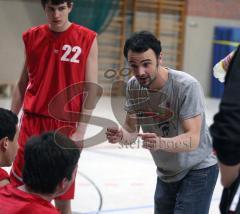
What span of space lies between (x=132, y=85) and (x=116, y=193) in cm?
188

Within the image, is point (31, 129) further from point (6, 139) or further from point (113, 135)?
point (113, 135)

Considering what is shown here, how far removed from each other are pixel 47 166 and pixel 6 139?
1.61ft

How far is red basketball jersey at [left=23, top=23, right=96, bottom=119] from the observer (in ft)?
7.38

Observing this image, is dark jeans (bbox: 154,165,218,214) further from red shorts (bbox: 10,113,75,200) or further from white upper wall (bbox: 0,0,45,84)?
white upper wall (bbox: 0,0,45,84)

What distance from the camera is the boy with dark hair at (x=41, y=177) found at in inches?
54.8

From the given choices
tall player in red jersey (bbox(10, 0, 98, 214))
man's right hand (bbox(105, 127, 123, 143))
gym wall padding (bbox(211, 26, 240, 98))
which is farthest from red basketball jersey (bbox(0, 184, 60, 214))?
gym wall padding (bbox(211, 26, 240, 98))

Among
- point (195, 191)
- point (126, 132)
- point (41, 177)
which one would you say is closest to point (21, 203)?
point (41, 177)

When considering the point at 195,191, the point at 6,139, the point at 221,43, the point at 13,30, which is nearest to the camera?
the point at 6,139

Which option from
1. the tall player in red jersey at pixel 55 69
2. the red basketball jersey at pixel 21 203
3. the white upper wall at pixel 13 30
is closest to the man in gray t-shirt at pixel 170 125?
the tall player in red jersey at pixel 55 69

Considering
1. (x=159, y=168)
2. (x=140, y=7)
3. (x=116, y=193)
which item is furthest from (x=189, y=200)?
(x=140, y=7)

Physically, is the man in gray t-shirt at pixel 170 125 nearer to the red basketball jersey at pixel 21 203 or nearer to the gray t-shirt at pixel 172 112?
the gray t-shirt at pixel 172 112

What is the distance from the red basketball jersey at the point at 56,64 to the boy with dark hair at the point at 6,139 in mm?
420

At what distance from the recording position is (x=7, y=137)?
1825 mm

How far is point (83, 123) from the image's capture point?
2.31 m
